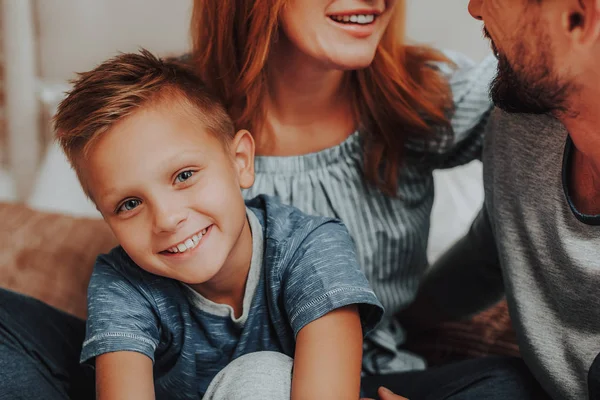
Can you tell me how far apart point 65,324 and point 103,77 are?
41 cm

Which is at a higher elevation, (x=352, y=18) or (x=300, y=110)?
(x=352, y=18)

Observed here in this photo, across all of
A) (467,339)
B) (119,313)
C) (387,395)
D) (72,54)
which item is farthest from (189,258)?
(72,54)

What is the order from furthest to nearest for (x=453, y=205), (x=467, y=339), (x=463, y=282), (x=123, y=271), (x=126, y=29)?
(x=126, y=29), (x=453, y=205), (x=467, y=339), (x=463, y=282), (x=123, y=271)

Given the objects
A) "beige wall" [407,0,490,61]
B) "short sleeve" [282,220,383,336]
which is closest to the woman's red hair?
"short sleeve" [282,220,383,336]

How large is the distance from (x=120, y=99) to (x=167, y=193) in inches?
5.2

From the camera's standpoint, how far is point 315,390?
0.88m

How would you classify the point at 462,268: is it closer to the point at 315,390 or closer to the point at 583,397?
the point at 583,397

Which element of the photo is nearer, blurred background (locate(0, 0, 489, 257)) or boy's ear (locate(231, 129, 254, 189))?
boy's ear (locate(231, 129, 254, 189))

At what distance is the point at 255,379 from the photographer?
34.0 inches

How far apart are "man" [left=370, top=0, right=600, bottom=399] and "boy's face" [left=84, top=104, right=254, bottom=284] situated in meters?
0.34

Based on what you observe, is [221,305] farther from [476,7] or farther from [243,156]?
[476,7]

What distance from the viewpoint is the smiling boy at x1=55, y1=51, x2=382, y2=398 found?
91 centimetres

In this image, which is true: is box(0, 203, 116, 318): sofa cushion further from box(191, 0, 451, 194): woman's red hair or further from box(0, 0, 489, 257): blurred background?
box(191, 0, 451, 194): woman's red hair

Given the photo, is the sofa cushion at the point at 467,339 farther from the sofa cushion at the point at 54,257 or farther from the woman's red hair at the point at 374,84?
the sofa cushion at the point at 54,257
